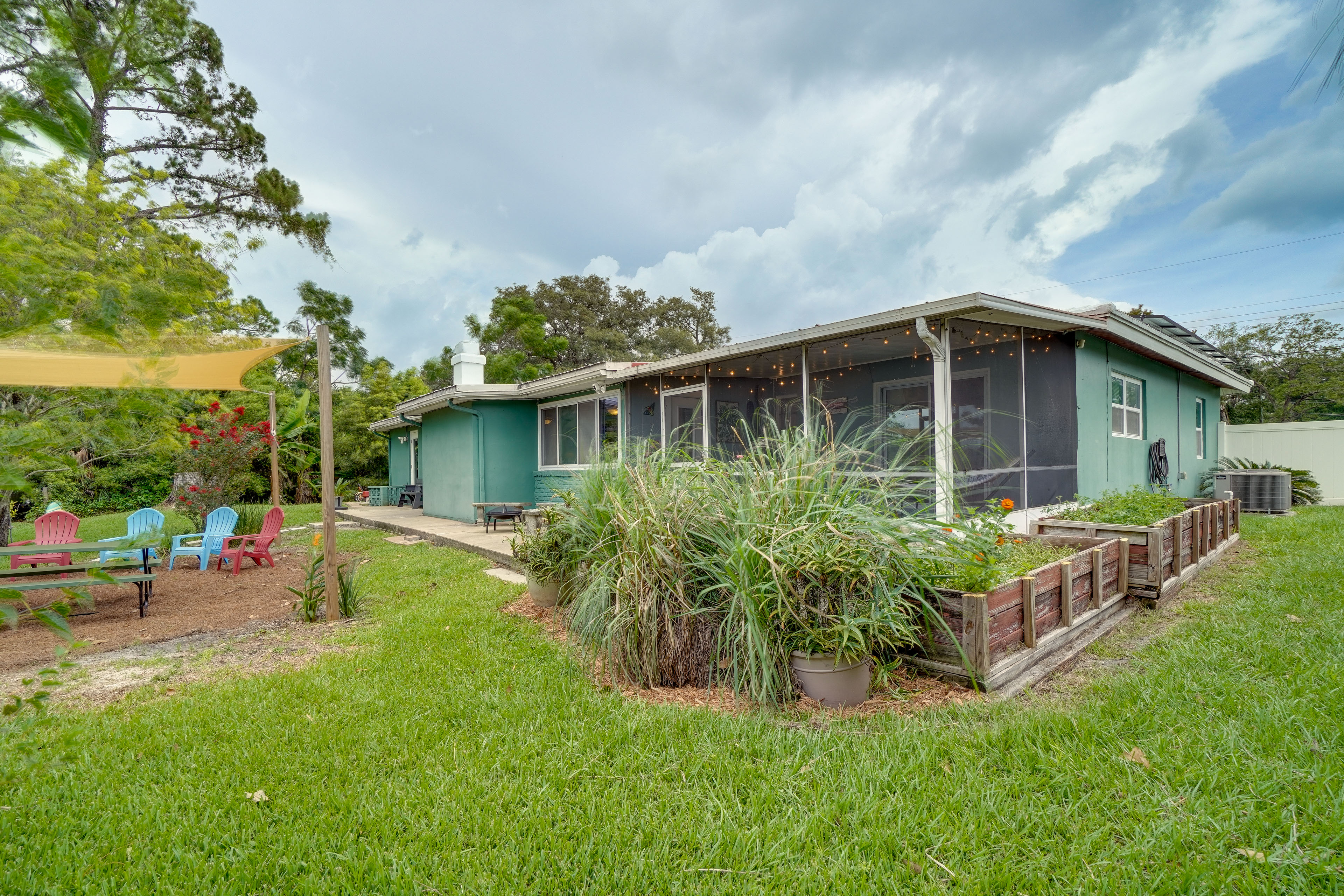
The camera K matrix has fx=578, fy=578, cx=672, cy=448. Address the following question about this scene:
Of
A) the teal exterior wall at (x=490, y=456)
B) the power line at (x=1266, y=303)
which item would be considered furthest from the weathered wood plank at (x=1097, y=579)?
the power line at (x=1266, y=303)

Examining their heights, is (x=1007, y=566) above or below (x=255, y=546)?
above

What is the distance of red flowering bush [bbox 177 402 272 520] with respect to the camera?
9.85m

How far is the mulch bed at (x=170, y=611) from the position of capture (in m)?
4.57

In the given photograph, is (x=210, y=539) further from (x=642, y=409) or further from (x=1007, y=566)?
(x=1007, y=566)

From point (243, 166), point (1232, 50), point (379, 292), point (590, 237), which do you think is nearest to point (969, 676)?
point (1232, 50)

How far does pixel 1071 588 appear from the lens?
153 inches

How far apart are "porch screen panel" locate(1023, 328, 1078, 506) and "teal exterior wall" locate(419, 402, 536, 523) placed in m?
9.46

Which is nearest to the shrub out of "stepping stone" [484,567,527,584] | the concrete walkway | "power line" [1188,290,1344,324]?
the concrete walkway

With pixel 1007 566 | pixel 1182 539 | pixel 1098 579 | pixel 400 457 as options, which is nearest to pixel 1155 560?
pixel 1098 579

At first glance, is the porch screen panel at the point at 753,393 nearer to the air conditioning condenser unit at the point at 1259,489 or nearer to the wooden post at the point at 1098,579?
the wooden post at the point at 1098,579

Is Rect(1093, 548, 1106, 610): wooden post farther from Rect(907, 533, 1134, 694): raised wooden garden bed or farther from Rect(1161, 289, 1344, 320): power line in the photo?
Rect(1161, 289, 1344, 320): power line

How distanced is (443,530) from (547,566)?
671 centimetres

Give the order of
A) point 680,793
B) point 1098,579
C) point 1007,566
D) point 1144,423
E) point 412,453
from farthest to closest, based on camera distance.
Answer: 1. point 412,453
2. point 1144,423
3. point 1098,579
4. point 1007,566
5. point 680,793

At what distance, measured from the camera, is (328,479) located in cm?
528
